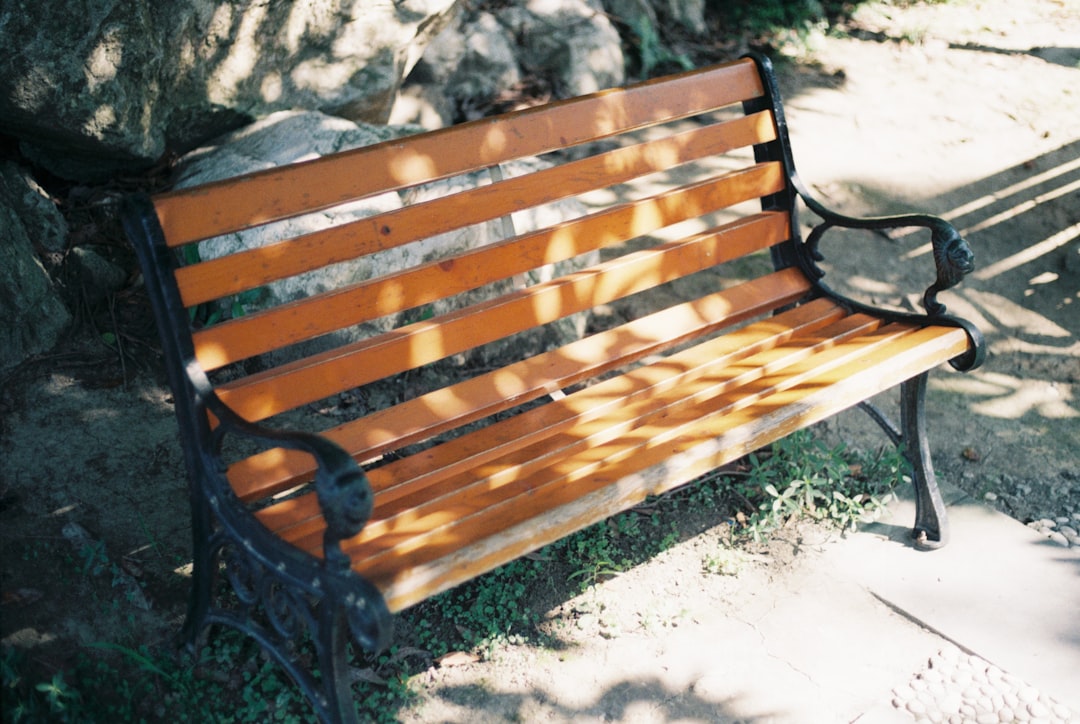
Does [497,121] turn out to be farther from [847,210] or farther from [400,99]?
[847,210]

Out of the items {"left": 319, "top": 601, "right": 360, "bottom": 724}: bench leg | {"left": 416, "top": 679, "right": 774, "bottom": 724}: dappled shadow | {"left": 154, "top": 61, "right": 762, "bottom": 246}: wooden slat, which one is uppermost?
{"left": 154, "top": 61, "right": 762, "bottom": 246}: wooden slat

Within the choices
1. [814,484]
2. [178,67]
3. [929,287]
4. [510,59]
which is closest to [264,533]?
[814,484]

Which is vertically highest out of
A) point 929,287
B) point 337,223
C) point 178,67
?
point 178,67

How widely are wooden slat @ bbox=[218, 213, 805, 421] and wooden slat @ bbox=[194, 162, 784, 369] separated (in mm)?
78

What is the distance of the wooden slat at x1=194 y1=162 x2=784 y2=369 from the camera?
2.53 m

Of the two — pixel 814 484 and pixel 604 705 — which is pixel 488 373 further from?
pixel 814 484

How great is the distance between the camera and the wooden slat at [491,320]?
2598 millimetres

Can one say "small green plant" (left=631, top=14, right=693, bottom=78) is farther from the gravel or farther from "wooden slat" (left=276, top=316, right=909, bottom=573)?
the gravel

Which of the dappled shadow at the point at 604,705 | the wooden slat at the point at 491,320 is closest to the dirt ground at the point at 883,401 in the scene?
the dappled shadow at the point at 604,705

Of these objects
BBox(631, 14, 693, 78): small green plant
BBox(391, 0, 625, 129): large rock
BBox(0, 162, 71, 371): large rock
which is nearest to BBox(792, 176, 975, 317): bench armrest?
BBox(391, 0, 625, 129): large rock

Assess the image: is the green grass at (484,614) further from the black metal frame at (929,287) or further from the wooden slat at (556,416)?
the wooden slat at (556,416)

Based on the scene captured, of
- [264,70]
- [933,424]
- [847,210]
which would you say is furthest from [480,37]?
[933,424]

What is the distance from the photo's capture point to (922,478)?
325 centimetres

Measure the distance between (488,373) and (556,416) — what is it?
25 cm
